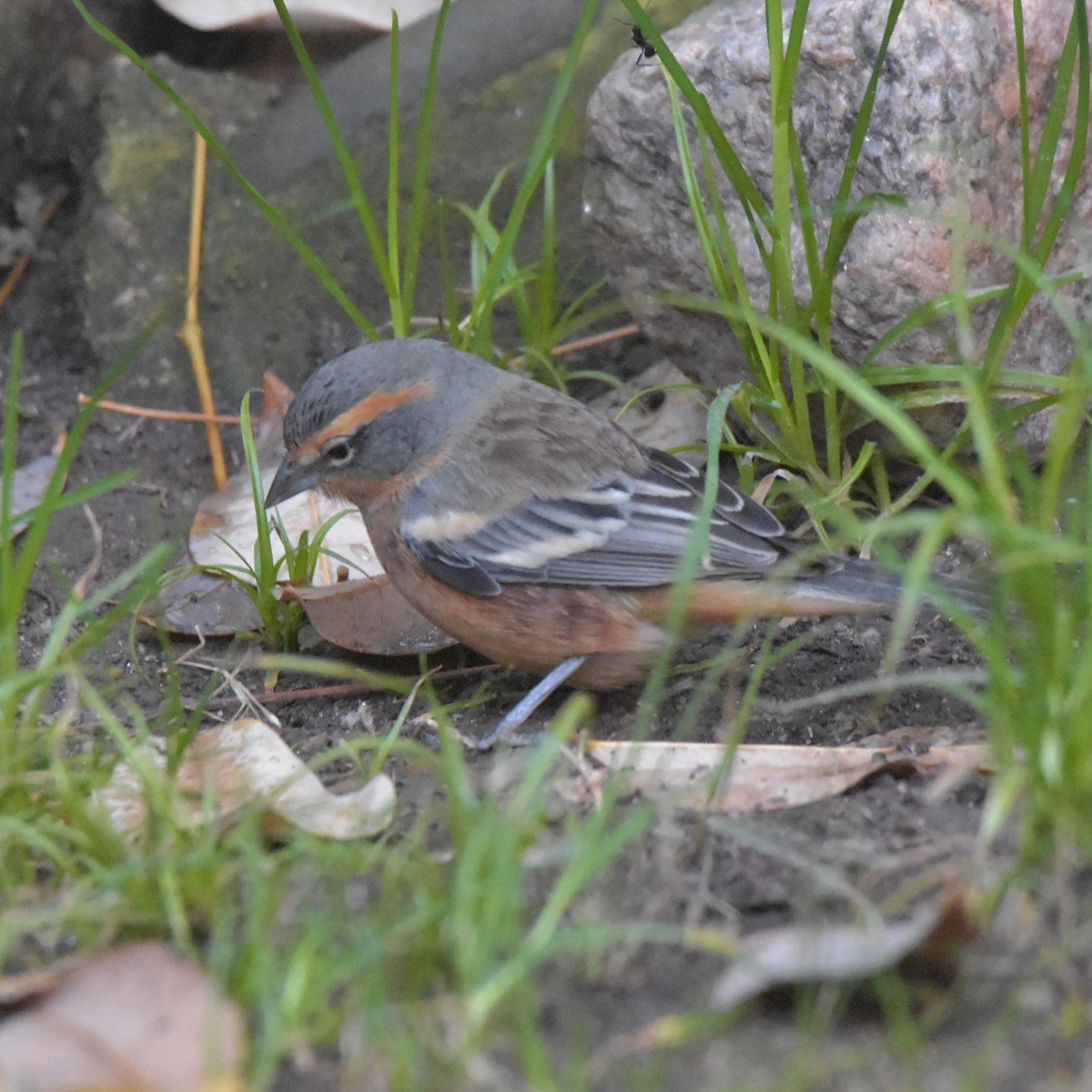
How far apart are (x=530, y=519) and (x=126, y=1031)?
7.76 ft

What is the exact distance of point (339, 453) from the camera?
4.75 m

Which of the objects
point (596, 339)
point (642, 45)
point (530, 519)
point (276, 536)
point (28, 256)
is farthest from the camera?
point (28, 256)

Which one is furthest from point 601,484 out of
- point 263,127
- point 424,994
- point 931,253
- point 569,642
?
point 263,127

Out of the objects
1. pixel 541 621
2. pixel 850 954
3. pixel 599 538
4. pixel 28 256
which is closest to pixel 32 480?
pixel 28 256

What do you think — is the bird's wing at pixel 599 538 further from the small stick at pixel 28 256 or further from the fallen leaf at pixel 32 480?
the small stick at pixel 28 256

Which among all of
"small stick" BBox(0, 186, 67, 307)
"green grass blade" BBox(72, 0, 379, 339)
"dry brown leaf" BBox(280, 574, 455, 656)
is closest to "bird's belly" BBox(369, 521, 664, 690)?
"dry brown leaf" BBox(280, 574, 455, 656)

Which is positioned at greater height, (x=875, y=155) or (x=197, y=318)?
(x=875, y=155)

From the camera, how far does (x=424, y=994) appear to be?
2.59 metres

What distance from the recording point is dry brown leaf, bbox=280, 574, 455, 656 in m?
4.77

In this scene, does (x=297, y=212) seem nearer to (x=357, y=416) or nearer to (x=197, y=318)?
(x=197, y=318)

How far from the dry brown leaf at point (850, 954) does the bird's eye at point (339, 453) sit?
8.46ft

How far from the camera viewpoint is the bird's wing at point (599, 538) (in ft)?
14.3

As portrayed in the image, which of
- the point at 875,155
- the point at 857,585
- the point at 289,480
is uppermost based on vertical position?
the point at 875,155

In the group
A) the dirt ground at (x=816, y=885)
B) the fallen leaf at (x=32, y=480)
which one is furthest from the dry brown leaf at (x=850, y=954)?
the fallen leaf at (x=32, y=480)
